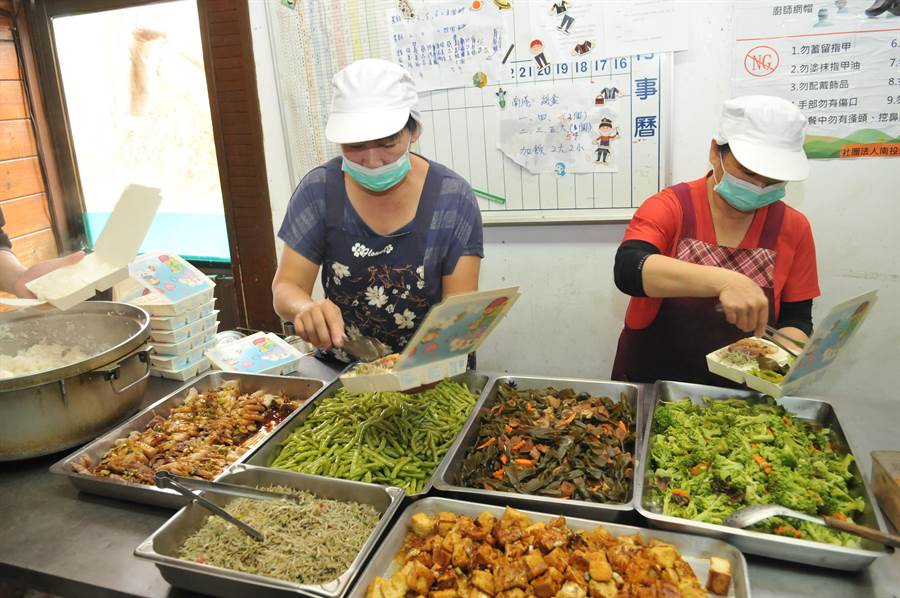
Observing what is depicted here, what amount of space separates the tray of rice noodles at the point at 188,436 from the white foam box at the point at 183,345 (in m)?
0.20

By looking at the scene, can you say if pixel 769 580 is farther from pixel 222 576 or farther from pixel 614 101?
pixel 614 101

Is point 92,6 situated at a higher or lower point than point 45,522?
higher

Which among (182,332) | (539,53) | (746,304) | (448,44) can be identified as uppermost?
(448,44)

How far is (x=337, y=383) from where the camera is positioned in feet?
8.39

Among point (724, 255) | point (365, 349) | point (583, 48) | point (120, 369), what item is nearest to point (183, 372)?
point (120, 369)

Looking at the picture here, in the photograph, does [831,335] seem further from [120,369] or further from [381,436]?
[120,369]

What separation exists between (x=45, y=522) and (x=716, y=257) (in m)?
2.55

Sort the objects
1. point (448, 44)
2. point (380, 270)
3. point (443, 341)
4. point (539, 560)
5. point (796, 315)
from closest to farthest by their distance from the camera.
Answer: point (539, 560) < point (443, 341) < point (796, 315) < point (380, 270) < point (448, 44)

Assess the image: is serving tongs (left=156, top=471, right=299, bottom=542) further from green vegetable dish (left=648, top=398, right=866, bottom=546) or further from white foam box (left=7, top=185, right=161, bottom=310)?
green vegetable dish (left=648, top=398, right=866, bottom=546)

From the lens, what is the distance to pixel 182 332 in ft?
8.95

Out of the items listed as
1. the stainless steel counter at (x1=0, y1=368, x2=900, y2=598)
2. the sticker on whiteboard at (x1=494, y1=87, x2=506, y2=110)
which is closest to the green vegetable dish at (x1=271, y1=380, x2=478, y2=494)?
the stainless steel counter at (x1=0, y1=368, x2=900, y2=598)

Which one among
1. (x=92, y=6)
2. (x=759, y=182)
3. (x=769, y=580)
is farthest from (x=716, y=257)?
(x=92, y=6)

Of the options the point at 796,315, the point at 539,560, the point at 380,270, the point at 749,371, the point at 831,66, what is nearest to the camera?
the point at 539,560

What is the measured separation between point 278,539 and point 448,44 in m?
3.15
